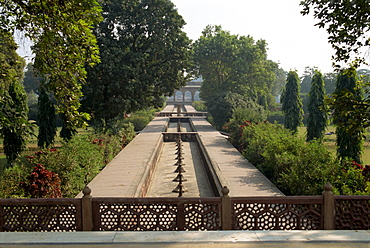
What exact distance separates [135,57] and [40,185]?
526 inches

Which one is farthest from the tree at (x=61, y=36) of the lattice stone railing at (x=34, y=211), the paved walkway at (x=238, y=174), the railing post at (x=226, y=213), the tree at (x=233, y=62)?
the tree at (x=233, y=62)

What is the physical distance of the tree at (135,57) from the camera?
61.5ft

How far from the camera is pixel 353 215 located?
5.46 m

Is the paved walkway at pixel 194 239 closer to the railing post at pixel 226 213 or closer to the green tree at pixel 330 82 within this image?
the railing post at pixel 226 213

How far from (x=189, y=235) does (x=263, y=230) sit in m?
1.17

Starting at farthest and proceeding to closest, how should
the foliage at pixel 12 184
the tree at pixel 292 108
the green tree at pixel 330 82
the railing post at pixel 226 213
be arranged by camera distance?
the green tree at pixel 330 82 → the tree at pixel 292 108 → the foliage at pixel 12 184 → the railing post at pixel 226 213

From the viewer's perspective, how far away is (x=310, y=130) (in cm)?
1784

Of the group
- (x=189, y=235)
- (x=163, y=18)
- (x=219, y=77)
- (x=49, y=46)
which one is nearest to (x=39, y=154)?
(x=49, y=46)

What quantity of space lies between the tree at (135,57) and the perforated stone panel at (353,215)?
1489cm

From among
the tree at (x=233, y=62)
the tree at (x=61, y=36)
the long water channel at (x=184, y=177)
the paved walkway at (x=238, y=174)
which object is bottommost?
the long water channel at (x=184, y=177)

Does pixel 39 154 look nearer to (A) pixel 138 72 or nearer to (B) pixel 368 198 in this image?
(B) pixel 368 198

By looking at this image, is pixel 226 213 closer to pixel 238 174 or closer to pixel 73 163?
pixel 238 174

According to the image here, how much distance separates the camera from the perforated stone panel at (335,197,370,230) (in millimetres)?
5445

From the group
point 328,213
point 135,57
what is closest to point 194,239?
point 328,213
